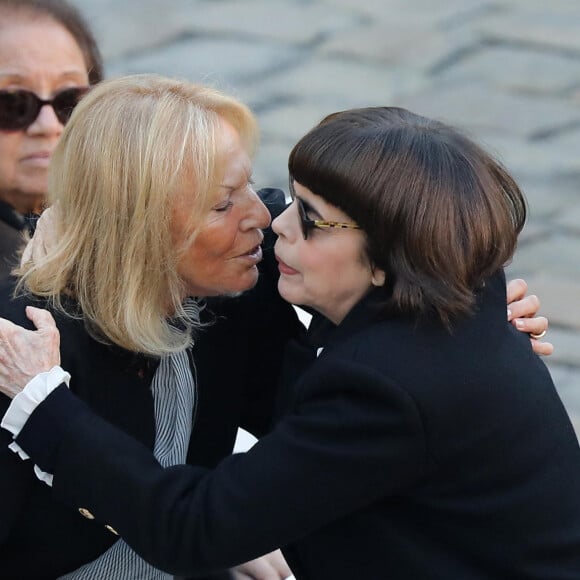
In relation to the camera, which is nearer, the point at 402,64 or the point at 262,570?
the point at 262,570

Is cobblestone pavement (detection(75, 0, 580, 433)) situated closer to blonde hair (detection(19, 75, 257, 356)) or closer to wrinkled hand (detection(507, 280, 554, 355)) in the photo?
wrinkled hand (detection(507, 280, 554, 355))

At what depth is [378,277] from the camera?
6.85ft

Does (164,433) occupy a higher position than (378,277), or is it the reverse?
(378,277)

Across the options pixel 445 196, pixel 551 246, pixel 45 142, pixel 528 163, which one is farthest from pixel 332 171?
pixel 528 163

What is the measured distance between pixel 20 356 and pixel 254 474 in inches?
18.1

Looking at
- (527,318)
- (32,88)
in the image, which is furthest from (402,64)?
(527,318)

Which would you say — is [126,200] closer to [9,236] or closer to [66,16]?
[9,236]

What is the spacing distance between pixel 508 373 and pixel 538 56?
15.7ft

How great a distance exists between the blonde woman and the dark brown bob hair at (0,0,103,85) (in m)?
0.91

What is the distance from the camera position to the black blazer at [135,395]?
2.28 meters

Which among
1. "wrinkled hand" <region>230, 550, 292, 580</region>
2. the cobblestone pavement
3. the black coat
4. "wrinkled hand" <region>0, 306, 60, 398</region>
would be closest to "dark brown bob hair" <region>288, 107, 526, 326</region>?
"wrinkled hand" <region>0, 306, 60, 398</region>

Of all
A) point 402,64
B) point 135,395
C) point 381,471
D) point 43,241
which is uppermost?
Answer: point 43,241

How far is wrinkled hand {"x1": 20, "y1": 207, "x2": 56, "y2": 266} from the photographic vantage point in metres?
2.38

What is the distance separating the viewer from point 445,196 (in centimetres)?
200
